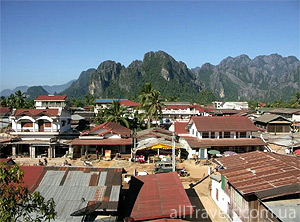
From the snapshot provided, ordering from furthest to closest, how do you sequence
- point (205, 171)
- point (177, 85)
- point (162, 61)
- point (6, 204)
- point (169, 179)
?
point (162, 61) < point (177, 85) < point (205, 171) < point (169, 179) < point (6, 204)

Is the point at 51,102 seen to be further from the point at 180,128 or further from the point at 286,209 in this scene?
the point at 286,209

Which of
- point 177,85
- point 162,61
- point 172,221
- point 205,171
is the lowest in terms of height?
point 205,171

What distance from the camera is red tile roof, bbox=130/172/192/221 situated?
1053cm

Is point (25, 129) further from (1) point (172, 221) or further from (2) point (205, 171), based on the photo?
(1) point (172, 221)

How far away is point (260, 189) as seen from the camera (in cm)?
1044

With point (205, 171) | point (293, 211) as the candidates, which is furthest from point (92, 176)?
point (205, 171)

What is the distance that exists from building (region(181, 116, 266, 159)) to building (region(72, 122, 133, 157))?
273 inches

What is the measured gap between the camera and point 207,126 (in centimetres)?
2858

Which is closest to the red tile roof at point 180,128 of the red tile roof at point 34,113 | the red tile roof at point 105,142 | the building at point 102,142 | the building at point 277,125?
the building at point 102,142

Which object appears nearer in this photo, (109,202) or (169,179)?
(109,202)

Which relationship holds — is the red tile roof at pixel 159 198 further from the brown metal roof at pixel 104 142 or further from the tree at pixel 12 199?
the brown metal roof at pixel 104 142

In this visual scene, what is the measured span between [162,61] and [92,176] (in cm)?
18851

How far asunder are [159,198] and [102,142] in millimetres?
16007

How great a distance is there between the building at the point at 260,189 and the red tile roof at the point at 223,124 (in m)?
13.0
